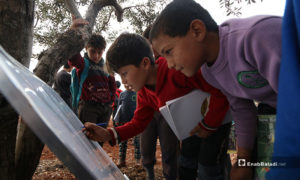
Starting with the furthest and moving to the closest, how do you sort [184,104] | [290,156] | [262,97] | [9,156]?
[184,104] < [9,156] < [262,97] < [290,156]

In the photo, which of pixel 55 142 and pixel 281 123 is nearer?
pixel 55 142

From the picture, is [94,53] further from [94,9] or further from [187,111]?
[187,111]

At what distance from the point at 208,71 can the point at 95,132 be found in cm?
85

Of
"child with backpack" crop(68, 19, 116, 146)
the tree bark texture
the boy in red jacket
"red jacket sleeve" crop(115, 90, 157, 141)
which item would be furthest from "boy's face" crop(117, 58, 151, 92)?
"child with backpack" crop(68, 19, 116, 146)

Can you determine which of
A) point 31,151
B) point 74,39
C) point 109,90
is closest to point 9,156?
point 31,151

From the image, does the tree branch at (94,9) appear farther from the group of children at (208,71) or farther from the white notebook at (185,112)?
the white notebook at (185,112)

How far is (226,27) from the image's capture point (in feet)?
4.46

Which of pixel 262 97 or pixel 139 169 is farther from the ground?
pixel 262 97

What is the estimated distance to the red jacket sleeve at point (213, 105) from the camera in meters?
1.66

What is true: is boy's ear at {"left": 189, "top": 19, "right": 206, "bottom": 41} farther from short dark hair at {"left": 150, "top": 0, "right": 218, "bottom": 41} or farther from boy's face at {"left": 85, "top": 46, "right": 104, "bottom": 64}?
boy's face at {"left": 85, "top": 46, "right": 104, "bottom": 64}

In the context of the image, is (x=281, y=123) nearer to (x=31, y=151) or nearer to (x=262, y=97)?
(x=262, y=97)

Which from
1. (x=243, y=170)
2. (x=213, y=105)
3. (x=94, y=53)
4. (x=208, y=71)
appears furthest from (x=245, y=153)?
(x=94, y=53)

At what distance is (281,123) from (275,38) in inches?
18.0

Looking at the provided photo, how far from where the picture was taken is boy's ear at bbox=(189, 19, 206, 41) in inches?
53.5
